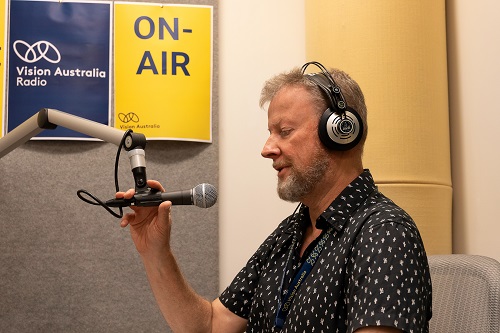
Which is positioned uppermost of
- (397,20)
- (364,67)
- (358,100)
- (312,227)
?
(397,20)

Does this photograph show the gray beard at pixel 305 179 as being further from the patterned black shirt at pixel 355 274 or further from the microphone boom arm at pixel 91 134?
the microphone boom arm at pixel 91 134

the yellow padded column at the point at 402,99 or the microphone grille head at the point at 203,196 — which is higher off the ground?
the yellow padded column at the point at 402,99

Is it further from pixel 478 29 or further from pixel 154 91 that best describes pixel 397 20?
pixel 154 91

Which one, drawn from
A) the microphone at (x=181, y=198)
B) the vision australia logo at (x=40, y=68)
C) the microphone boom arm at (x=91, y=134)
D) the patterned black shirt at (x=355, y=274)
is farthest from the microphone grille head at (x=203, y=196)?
the vision australia logo at (x=40, y=68)

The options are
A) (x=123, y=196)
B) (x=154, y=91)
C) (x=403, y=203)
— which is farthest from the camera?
(x=154, y=91)

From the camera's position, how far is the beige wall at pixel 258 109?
1.88 metres

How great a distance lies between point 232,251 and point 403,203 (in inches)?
21.4

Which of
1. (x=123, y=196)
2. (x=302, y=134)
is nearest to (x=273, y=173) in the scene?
(x=302, y=134)

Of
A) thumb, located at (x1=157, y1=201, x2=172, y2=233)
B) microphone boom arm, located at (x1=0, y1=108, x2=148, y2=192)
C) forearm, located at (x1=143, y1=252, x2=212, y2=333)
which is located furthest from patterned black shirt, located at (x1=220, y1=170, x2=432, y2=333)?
microphone boom arm, located at (x1=0, y1=108, x2=148, y2=192)

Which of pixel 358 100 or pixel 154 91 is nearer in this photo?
pixel 358 100

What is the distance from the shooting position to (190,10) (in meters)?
2.07

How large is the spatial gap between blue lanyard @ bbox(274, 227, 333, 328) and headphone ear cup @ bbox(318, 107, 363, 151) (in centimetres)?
16

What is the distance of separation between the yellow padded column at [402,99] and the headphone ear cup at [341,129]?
17.9 inches

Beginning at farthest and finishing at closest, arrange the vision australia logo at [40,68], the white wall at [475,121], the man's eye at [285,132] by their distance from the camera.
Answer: the vision australia logo at [40,68]
the white wall at [475,121]
the man's eye at [285,132]
